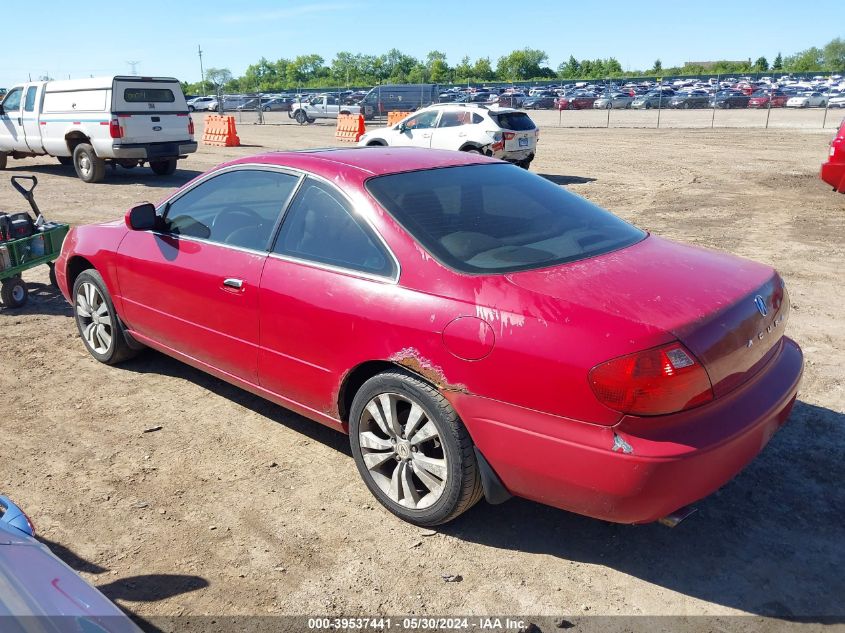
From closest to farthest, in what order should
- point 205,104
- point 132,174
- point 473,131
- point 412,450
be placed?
point 412,450 < point 473,131 < point 132,174 < point 205,104

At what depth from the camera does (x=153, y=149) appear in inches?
576

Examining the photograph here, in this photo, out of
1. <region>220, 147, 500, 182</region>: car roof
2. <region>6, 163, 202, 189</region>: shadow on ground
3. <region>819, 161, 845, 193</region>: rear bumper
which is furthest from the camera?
<region>6, 163, 202, 189</region>: shadow on ground

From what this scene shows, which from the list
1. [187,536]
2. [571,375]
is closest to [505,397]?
[571,375]

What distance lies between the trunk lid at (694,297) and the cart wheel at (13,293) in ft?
17.9

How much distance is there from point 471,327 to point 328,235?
3.48 ft

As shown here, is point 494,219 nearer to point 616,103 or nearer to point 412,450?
point 412,450

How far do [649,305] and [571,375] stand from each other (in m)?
0.44

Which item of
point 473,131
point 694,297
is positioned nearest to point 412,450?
point 694,297

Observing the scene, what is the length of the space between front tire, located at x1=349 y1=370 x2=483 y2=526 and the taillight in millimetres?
668

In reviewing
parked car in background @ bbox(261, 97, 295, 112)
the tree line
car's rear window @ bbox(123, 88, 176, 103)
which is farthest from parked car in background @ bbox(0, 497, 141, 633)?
the tree line

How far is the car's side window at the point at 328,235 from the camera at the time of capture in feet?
10.9

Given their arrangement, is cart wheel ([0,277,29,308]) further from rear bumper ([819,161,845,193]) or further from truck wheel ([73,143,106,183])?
rear bumper ([819,161,845,193])

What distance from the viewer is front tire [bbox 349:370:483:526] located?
2.98 meters

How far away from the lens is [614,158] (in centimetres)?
1966
